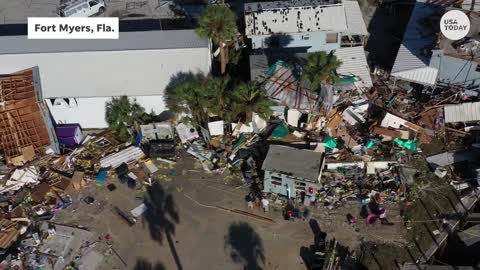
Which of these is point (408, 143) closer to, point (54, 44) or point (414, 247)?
point (414, 247)

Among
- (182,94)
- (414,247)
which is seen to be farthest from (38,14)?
(414,247)

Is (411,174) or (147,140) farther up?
(147,140)

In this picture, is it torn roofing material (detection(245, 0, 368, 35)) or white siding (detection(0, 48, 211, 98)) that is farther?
torn roofing material (detection(245, 0, 368, 35))

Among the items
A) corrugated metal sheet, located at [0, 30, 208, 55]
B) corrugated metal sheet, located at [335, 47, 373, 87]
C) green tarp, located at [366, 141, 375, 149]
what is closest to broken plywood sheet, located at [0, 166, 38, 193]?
corrugated metal sheet, located at [0, 30, 208, 55]

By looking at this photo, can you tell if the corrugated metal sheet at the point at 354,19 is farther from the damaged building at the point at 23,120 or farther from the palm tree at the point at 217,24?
the damaged building at the point at 23,120

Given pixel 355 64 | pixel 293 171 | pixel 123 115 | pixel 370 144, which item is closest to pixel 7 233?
pixel 123 115

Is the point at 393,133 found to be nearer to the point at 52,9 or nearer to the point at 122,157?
the point at 122,157

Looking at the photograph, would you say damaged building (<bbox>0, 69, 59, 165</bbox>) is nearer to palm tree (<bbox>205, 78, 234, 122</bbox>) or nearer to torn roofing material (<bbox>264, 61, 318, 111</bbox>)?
palm tree (<bbox>205, 78, 234, 122</bbox>)
